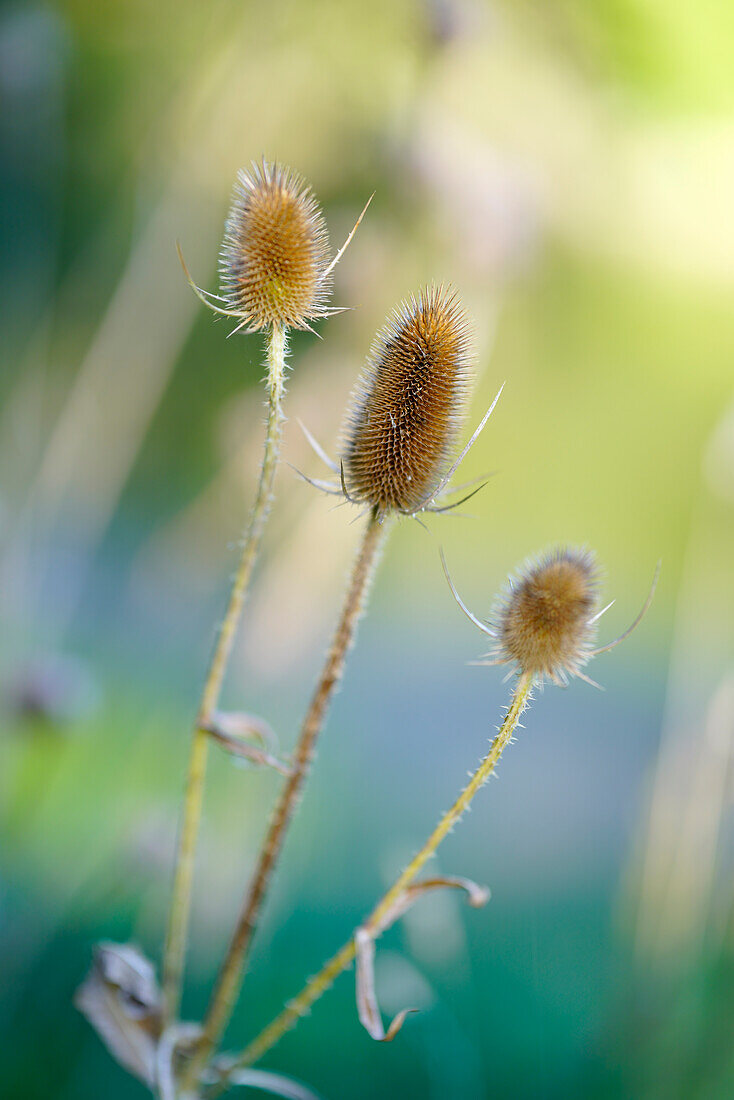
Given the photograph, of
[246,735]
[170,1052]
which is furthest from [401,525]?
[170,1052]

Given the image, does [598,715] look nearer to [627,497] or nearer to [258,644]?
[627,497]

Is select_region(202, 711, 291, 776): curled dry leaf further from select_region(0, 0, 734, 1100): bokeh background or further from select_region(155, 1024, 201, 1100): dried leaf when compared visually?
select_region(0, 0, 734, 1100): bokeh background

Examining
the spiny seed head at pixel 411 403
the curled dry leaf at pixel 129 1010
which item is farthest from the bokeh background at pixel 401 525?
the spiny seed head at pixel 411 403

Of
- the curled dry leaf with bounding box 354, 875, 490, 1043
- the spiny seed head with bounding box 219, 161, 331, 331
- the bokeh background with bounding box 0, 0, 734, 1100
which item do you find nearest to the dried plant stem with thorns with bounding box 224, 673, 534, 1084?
the curled dry leaf with bounding box 354, 875, 490, 1043

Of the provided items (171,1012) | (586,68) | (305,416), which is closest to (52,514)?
(305,416)

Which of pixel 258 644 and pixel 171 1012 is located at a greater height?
pixel 258 644

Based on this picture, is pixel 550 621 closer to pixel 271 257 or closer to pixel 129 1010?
pixel 271 257
